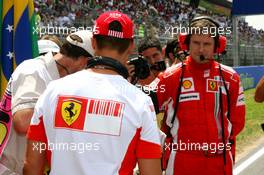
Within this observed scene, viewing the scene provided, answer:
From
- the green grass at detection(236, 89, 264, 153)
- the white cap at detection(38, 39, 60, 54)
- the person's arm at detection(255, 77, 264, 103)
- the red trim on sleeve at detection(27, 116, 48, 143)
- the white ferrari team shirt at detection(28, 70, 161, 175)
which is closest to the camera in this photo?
the white ferrari team shirt at detection(28, 70, 161, 175)

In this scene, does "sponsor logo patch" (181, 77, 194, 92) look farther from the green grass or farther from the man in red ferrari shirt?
the green grass

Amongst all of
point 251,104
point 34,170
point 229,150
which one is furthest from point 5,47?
point 251,104

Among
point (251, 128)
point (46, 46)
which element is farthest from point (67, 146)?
point (251, 128)

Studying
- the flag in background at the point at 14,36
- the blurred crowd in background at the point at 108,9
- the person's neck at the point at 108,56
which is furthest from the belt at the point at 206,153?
the blurred crowd in background at the point at 108,9

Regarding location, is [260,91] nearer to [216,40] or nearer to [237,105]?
[237,105]

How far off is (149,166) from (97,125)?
0.30 metres

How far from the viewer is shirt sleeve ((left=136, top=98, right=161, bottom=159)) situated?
1937 mm

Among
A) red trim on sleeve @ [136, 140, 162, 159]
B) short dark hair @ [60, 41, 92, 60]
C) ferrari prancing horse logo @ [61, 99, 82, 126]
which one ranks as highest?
short dark hair @ [60, 41, 92, 60]

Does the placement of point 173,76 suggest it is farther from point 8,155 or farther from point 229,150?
point 8,155

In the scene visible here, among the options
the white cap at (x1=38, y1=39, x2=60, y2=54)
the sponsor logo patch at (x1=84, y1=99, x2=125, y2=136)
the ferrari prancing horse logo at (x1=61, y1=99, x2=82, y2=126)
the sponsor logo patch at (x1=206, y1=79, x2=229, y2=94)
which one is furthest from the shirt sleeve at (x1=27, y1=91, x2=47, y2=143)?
the white cap at (x1=38, y1=39, x2=60, y2=54)

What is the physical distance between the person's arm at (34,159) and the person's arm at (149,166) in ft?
1.55

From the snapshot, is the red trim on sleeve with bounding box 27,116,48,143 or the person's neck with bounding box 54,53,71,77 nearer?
the red trim on sleeve with bounding box 27,116,48,143

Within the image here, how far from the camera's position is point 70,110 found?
1.95 meters

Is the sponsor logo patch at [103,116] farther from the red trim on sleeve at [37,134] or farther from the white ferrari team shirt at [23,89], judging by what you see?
the white ferrari team shirt at [23,89]
